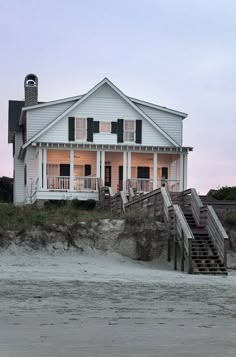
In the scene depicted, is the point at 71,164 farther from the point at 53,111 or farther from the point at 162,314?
the point at 162,314

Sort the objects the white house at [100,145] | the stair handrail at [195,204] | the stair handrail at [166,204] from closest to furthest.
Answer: the stair handrail at [195,204] < the stair handrail at [166,204] < the white house at [100,145]

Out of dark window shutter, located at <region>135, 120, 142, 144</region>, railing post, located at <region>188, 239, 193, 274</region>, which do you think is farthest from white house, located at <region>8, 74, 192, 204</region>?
railing post, located at <region>188, 239, 193, 274</region>

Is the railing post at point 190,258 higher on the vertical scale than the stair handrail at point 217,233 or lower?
lower

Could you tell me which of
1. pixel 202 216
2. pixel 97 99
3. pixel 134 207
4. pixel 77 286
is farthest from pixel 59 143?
pixel 77 286

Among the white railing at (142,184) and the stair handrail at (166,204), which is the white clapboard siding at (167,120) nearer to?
the white railing at (142,184)

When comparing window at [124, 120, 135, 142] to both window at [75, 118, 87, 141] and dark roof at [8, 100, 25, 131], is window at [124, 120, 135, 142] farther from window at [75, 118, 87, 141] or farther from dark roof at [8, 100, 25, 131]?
dark roof at [8, 100, 25, 131]

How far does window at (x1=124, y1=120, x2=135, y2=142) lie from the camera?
121 ft

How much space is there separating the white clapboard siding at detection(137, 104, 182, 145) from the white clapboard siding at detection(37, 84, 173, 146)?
154 centimetres

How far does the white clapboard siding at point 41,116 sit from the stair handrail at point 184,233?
16.0 metres

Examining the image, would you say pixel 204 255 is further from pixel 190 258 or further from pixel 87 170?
pixel 87 170

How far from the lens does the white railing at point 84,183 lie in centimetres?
3556

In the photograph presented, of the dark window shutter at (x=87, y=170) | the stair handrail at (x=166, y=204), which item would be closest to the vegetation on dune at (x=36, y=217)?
the stair handrail at (x=166, y=204)

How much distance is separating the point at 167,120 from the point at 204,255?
60.0 ft

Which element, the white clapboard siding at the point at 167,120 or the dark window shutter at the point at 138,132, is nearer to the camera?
the dark window shutter at the point at 138,132
